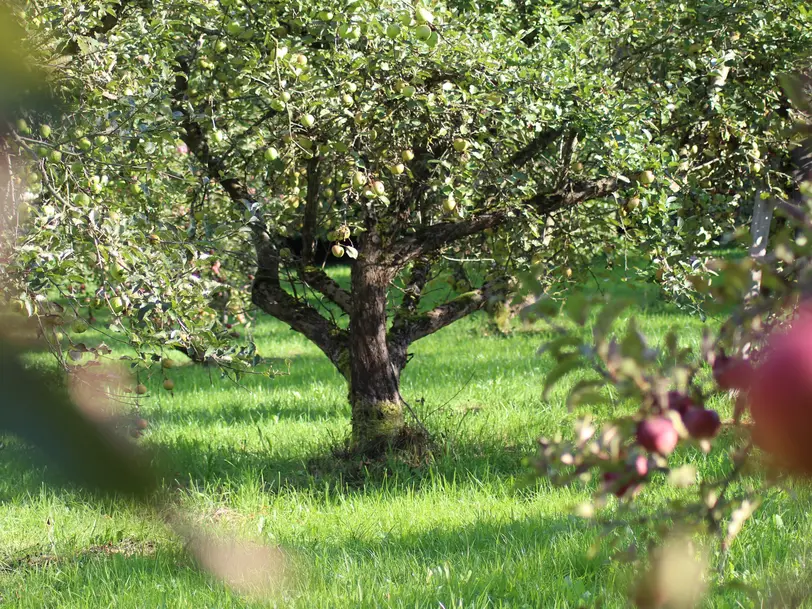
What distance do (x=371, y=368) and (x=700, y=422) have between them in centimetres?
471

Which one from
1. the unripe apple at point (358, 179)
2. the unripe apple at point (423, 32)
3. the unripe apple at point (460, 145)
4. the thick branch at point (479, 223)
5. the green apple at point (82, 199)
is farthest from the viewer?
the thick branch at point (479, 223)

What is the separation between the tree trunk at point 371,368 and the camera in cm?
534

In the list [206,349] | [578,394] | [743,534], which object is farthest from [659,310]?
[578,394]

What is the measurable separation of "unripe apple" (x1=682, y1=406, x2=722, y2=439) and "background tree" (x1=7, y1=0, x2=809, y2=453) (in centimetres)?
281

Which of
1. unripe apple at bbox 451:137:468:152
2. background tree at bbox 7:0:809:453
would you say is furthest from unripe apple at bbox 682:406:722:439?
unripe apple at bbox 451:137:468:152

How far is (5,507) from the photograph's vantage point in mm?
5129

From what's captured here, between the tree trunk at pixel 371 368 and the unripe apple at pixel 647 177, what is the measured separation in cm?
165

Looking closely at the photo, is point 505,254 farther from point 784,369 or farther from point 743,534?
point 784,369

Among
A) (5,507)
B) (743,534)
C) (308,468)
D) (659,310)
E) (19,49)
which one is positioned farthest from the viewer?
(659,310)

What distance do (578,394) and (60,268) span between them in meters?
3.01

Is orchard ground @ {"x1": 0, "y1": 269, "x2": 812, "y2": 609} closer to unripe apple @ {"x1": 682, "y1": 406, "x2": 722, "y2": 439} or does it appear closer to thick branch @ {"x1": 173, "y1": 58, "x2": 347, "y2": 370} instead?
thick branch @ {"x1": 173, "y1": 58, "x2": 347, "y2": 370}

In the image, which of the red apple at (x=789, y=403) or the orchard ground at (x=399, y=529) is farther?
the orchard ground at (x=399, y=529)

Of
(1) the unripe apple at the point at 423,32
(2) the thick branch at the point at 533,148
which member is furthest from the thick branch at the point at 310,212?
(1) the unripe apple at the point at 423,32

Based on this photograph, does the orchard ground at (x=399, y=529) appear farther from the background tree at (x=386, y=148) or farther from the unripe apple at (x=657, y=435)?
the unripe apple at (x=657, y=435)
